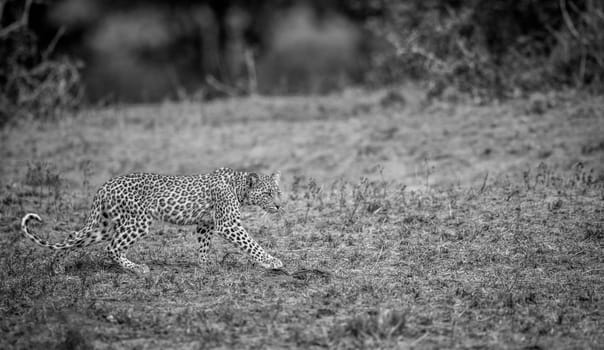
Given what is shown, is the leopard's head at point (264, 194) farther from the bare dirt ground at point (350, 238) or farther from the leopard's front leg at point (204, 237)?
Result: the bare dirt ground at point (350, 238)

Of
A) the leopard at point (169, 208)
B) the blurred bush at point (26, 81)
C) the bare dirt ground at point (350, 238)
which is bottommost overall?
the bare dirt ground at point (350, 238)

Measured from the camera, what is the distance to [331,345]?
8156 millimetres

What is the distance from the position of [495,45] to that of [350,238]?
44.2ft

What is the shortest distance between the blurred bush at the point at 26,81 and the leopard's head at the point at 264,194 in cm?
1304

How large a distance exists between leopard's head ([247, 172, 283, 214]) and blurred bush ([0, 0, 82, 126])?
514 inches

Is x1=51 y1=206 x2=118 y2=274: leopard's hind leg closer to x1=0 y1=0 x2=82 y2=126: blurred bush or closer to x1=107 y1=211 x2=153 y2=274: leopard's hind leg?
x1=107 y1=211 x2=153 y2=274: leopard's hind leg

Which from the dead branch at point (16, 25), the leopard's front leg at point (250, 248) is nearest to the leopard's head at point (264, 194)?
the leopard's front leg at point (250, 248)

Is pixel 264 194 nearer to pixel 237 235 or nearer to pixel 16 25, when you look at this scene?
pixel 237 235

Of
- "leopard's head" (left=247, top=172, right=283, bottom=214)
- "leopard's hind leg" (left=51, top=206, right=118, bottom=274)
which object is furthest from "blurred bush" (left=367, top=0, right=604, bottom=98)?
"leopard's hind leg" (left=51, top=206, right=118, bottom=274)

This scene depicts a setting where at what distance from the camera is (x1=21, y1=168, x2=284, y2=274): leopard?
1048cm

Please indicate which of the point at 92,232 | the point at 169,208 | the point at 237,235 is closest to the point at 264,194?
the point at 237,235

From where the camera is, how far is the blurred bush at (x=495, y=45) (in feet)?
68.4

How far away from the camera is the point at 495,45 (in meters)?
23.9

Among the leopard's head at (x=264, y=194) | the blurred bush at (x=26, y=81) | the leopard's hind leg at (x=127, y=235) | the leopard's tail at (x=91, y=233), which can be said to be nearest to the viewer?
the leopard's hind leg at (x=127, y=235)
